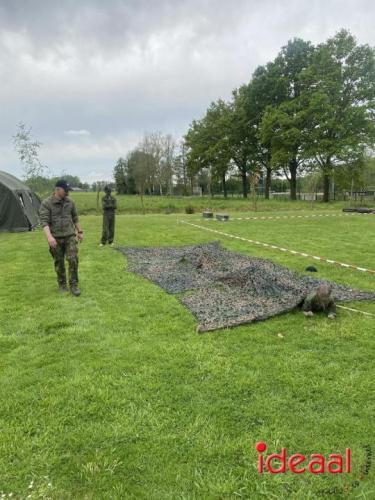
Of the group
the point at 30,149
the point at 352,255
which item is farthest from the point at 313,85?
the point at 352,255

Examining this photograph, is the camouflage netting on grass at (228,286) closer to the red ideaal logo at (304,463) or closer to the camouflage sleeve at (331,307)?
the camouflage sleeve at (331,307)

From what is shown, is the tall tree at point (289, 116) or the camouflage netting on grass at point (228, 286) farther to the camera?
the tall tree at point (289, 116)

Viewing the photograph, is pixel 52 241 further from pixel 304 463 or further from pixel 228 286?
pixel 304 463

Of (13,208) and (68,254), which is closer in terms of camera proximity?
(68,254)

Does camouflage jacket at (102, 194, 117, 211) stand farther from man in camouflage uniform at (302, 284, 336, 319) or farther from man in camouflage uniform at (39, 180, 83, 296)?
man in camouflage uniform at (302, 284, 336, 319)

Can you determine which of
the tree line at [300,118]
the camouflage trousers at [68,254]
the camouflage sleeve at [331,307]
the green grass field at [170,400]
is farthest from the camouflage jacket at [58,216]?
the tree line at [300,118]

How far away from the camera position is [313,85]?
104 feet

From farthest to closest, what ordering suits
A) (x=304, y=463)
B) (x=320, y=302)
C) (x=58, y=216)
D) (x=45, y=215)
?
(x=58, y=216)
(x=45, y=215)
(x=320, y=302)
(x=304, y=463)

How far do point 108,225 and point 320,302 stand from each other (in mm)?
7602

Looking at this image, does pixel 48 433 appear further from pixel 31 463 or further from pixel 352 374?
pixel 352 374

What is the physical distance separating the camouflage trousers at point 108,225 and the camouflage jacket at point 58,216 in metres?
4.53

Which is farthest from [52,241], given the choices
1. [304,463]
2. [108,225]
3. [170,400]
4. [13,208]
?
[13,208]

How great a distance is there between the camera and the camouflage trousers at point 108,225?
10.7 meters

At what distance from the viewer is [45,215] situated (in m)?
5.87
